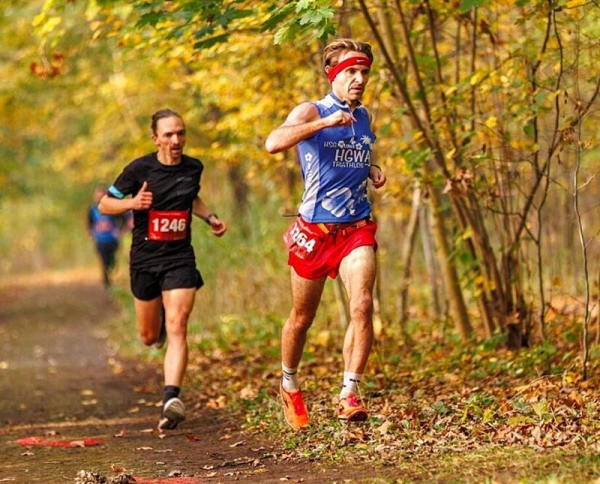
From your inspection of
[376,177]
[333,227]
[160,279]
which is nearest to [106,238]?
[160,279]

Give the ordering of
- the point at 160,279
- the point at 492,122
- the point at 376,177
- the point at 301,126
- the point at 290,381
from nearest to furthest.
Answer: the point at 301,126 → the point at 376,177 → the point at 290,381 → the point at 492,122 → the point at 160,279

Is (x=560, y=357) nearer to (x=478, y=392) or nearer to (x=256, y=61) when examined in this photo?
(x=478, y=392)

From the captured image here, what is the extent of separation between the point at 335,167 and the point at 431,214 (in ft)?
9.61

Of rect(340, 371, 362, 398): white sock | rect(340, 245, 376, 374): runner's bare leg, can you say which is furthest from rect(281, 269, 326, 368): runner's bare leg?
rect(340, 371, 362, 398): white sock

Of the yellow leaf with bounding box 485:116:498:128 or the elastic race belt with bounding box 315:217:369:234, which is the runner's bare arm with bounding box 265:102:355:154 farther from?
the yellow leaf with bounding box 485:116:498:128

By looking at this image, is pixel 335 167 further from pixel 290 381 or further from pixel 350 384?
pixel 290 381

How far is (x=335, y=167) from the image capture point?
6.41 metres

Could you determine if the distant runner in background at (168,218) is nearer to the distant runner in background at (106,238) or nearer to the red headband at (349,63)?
the red headband at (349,63)

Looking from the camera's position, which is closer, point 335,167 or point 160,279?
point 335,167

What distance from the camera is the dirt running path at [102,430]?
6004mm

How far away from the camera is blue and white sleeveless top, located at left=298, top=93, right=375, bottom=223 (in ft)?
21.0

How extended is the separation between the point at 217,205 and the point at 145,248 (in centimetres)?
682

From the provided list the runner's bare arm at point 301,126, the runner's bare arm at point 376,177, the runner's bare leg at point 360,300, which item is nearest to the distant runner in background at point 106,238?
the runner's bare arm at point 376,177

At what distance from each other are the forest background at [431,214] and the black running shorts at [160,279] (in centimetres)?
104
